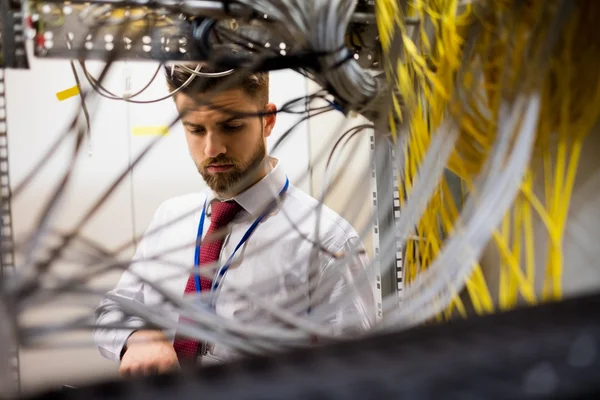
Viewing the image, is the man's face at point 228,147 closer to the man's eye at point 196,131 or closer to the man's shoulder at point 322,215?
the man's eye at point 196,131

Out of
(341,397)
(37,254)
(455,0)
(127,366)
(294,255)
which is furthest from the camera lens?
(294,255)

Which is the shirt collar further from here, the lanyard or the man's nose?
the man's nose

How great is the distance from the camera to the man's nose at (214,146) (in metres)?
1.36

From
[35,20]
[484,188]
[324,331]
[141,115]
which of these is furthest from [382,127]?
[141,115]

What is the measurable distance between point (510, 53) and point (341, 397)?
0.45 metres

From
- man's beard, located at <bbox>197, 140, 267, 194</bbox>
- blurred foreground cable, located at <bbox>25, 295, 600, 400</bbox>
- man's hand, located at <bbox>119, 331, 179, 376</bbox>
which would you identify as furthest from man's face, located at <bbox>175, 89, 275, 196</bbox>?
blurred foreground cable, located at <bbox>25, 295, 600, 400</bbox>

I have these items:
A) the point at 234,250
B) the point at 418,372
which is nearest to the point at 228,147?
the point at 234,250

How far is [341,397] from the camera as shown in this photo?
28 cm

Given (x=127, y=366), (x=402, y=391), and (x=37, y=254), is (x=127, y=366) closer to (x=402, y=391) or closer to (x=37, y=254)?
(x=37, y=254)

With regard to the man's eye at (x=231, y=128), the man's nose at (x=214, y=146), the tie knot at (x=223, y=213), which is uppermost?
the man's eye at (x=231, y=128)

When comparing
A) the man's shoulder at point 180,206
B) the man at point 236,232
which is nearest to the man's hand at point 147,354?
the man at point 236,232

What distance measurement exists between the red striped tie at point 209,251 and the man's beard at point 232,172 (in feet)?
0.19

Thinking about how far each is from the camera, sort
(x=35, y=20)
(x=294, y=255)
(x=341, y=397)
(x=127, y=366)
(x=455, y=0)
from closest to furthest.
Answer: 1. (x=341, y=397)
2. (x=455, y=0)
3. (x=35, y=20)
4. (x=127, y=366)
5. (x=294, y=255)

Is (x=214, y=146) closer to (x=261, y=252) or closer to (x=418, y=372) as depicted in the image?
(x=261, y=252)
